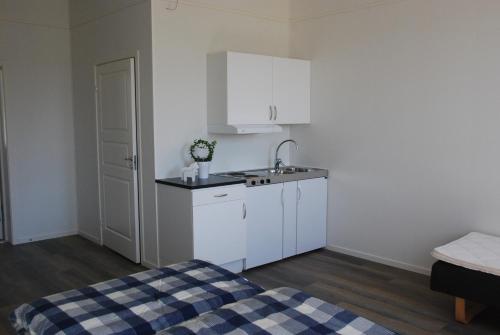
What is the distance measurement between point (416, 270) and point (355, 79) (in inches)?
74.4

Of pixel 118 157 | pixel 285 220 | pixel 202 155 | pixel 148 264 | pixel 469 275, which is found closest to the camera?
pixel 469 275

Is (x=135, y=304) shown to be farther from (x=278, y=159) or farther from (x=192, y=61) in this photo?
(x=278, y=159)

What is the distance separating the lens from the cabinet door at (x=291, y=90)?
467 cm

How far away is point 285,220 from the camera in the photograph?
457 centimetres

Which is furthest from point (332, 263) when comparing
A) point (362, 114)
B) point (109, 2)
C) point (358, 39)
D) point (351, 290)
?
point (109, 2)

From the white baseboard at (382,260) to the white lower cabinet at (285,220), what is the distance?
189mm

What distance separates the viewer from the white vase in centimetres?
418

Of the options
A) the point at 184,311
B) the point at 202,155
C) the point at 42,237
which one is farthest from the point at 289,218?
the point at 42,237

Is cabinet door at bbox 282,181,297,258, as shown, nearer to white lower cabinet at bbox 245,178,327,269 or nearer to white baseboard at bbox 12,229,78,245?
white lower cabinet at bbox 245,178,327,269

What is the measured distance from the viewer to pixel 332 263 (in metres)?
4.56

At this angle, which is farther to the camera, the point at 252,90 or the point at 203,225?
the point at 252,90

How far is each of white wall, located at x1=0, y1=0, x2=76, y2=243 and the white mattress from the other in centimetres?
416

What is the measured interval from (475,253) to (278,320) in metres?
1.99

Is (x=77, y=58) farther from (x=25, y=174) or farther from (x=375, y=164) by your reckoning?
(x=375, y=164)
